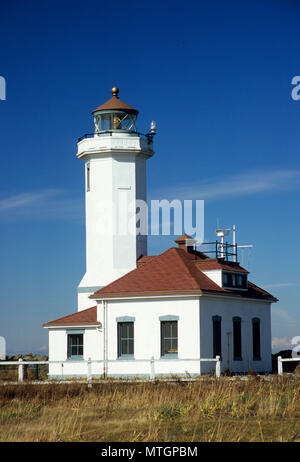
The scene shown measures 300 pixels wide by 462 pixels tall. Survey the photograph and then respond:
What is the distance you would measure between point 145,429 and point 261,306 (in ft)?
66.5

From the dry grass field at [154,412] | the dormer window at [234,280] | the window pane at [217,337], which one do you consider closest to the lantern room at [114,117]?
the dormer window at [234,280]

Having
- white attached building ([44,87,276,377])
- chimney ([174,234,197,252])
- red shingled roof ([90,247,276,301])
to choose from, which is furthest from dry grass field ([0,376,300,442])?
chimney ([174,234,197,252])

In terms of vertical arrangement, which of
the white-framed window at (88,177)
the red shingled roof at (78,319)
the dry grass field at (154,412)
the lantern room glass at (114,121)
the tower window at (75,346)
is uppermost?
the lantern room glass at (114,121)

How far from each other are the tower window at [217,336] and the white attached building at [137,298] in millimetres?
37

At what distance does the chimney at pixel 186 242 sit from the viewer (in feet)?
108

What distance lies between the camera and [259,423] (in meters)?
13.7

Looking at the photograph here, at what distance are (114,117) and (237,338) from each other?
1131 cm

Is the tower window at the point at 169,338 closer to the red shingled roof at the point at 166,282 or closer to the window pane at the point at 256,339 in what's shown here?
the red shingled roof at the point at 166,282

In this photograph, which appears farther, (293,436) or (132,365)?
(132,365)

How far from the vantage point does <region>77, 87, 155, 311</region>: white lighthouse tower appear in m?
34.2

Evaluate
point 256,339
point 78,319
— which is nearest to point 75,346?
point 78,319

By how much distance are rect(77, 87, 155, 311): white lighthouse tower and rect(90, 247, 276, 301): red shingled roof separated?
2133 mm
